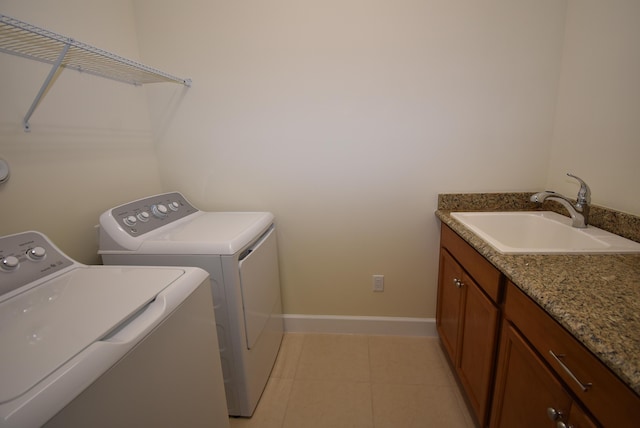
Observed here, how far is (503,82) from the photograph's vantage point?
60.8 inches

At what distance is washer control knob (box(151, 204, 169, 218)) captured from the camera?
1.49 m

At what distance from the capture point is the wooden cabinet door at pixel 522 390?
755 millimetres

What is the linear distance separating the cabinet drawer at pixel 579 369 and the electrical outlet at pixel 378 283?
101 cm

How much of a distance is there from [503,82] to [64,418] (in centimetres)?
211

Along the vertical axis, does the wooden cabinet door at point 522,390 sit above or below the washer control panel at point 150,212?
below

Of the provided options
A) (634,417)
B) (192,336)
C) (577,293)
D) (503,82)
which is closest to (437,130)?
(503,82)

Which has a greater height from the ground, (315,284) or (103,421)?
(103,421)

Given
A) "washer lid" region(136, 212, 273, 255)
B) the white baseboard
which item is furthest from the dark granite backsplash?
"washer lid" region(136, 212, 273, 255)

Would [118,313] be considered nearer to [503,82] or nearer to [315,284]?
[315,284]

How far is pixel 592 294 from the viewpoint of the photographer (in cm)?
74

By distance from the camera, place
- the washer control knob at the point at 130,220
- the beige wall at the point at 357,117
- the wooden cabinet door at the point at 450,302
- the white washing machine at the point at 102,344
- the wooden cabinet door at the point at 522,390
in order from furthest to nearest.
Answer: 1. the beige wall at the point at 357,117
2. the wooden cabinet door at the point at 450,302
3. the washer control knob at the point at 130,220
4. the wooden cabinet door at the point at 522,390
5. the white washing machine at the point at 102,344

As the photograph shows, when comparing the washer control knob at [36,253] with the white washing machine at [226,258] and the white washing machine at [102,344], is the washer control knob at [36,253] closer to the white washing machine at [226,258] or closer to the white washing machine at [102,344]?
the white washing machine at [102,344]

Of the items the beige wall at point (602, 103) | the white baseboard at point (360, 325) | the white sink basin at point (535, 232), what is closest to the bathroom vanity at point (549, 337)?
the white sink basin at point (535, 232)

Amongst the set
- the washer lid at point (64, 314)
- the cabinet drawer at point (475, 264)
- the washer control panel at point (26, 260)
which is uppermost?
the washer control panel at point (26, 260)
